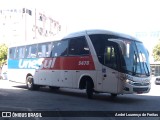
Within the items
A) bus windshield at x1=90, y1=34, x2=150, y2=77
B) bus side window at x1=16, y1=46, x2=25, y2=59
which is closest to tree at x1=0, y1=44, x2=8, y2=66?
bus side window at x1=16, y1=46, x2=25, y2=59

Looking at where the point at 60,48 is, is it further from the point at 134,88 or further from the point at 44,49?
the point at 134,88

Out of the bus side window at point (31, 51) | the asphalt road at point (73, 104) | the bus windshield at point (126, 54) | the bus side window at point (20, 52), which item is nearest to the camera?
the asphalt road at point (73, 104)

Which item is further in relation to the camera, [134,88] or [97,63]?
[97,63]

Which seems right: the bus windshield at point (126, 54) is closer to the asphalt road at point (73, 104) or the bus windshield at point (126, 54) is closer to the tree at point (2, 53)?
the asphalt road at point (73, 104)

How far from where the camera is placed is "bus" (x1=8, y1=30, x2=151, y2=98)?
42.0 feet

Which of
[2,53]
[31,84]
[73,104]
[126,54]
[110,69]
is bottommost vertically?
[73,104]

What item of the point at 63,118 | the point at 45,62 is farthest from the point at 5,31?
the point at 63,118

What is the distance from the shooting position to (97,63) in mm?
13547

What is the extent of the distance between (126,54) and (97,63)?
141 cm

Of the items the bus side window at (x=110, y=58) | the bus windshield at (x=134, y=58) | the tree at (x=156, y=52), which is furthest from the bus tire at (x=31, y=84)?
the tree at (x=156, y=52)

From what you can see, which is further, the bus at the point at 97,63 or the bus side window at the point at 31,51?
the bus side window at the point at 31,51

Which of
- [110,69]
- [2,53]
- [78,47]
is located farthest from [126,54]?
[2,53]

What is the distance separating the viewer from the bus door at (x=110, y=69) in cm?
1284

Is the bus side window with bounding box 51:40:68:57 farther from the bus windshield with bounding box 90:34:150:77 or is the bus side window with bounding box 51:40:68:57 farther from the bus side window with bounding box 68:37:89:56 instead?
the bus windshield with bounding box 90:34:150:77
